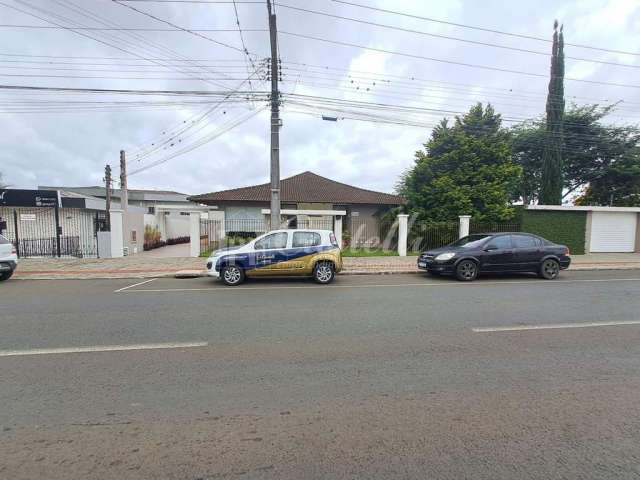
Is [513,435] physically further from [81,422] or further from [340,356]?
[81,422]

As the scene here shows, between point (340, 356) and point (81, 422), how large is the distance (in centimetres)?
258

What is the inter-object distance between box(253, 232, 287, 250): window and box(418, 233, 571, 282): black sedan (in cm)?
463

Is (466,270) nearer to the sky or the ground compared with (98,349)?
nearer to the sky

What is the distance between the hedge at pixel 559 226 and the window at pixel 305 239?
509 inches

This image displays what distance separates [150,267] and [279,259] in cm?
600

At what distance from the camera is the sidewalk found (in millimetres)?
10695

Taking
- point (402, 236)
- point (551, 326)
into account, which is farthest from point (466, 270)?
point (402, 236)

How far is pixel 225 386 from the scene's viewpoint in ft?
10.5

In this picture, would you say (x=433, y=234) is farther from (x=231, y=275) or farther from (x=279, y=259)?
(x=231, y=275)

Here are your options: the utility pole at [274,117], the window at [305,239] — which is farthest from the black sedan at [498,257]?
the utility pole at [274,117]

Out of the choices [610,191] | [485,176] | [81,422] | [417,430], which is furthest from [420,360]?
[610,191]

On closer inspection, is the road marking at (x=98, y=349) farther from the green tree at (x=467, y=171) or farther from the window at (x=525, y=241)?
the green tree at (x=467, y=171)

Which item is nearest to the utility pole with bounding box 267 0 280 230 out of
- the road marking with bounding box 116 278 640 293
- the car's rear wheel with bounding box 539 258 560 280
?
the road marking with bounding box 116 278 640 293

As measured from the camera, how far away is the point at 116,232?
14625 millimetres
